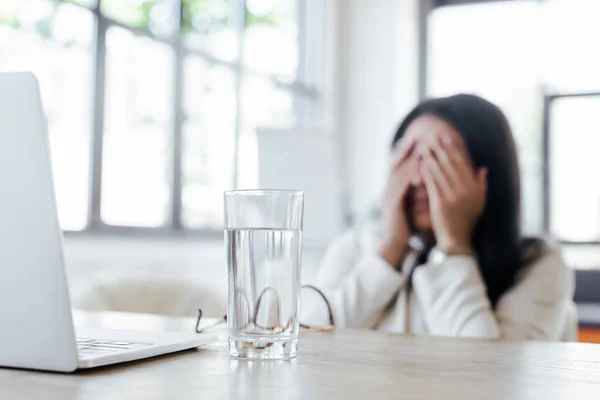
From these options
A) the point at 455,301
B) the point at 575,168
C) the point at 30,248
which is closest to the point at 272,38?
the point at 575,168

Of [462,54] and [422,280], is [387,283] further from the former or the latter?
[462,54]

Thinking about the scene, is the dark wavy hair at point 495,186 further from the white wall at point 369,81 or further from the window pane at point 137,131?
the white wall at point 369,81

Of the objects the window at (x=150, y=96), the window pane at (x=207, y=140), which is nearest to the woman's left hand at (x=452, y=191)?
the window at (x=150, y=96)

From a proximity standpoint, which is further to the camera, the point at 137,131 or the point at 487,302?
the point at 137,131

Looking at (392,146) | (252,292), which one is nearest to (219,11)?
(392,146)

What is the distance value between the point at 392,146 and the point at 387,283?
1.11 feet

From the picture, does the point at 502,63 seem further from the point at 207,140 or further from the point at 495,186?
the point at 495,186

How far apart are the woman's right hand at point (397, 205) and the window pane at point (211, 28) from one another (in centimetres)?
182

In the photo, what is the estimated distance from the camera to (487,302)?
4.02ft

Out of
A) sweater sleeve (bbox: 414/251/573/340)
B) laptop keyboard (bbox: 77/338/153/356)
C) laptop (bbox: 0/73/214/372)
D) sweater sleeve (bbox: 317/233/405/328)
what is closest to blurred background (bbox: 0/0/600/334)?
sweater sleeve (bbox: 317/233/405/328)

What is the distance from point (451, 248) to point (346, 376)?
839 millimetres

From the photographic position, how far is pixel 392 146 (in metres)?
1.53

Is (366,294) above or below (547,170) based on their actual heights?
below

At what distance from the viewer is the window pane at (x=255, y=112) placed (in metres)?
3.39
